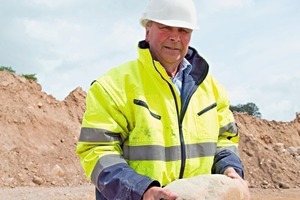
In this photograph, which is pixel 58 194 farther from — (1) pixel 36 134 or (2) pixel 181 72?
(2) pixel 181 72

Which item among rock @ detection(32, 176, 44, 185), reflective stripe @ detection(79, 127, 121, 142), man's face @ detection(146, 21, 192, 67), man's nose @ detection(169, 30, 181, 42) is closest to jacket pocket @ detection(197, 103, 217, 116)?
man's face @ detection(146, 21, 192, 67)

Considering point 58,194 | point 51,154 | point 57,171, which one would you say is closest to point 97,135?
point 58,194

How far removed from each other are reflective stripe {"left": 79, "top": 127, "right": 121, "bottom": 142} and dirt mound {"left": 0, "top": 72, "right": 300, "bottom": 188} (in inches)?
441

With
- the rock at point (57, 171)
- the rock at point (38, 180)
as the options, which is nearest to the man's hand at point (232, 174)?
the rock at point (38, 180)

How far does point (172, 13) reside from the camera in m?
3.22

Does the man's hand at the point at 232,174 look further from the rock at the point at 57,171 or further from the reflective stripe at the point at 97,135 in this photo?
the rock at the point at 57,171

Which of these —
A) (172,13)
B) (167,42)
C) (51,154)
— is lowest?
(51,154)

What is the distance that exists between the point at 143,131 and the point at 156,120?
0.32 feet

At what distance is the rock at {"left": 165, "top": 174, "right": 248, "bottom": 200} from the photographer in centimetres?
293

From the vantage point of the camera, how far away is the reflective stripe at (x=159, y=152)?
9.93 ft

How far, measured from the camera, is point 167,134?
3.09 meters

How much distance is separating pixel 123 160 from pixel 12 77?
628 inches

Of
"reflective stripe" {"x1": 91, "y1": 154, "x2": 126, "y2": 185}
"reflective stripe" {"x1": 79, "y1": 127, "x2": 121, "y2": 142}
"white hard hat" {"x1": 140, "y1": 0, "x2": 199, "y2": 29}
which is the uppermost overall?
"white hard hat" {"x1": 140, "y1": 0, "x2": 199, "y2": 29}

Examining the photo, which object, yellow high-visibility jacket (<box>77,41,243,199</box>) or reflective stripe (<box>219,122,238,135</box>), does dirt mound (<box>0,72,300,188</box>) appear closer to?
reflective stripe (<box>219,122,238,135</box>)
